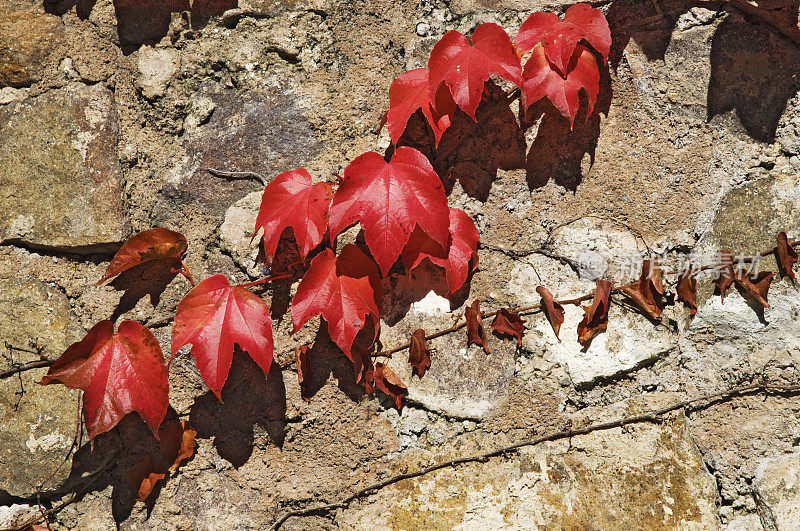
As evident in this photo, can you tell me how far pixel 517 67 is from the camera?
3.85 feet

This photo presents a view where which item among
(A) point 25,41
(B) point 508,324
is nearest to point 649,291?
(B) point 508,324

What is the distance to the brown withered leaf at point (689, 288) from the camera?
1.23 m

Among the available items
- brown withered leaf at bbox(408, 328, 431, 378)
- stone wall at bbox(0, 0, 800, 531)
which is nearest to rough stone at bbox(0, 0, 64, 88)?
stone wall at bbox(0, 0, 800, 531)

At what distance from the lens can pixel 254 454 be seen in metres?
1.26

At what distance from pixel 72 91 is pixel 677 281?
1.50 m

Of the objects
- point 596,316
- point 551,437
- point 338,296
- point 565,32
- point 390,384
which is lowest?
point 551,437

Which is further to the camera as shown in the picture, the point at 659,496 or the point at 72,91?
the point at 72,91

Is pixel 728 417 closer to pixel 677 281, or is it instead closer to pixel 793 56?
pixel 677 281

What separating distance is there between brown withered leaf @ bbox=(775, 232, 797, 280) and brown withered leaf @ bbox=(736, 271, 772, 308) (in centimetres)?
3

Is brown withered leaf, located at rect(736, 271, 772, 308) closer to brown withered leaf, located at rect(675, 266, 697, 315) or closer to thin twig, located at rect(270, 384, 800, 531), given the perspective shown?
brown withered leaf, located at rect(675, 266, 697, 315)

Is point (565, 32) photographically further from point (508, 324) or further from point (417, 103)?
point (508, 324)

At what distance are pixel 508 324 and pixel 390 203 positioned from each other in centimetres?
40

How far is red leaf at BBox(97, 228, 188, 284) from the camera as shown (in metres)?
1.24

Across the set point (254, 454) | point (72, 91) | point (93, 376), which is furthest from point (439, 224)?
point (72, 91)
